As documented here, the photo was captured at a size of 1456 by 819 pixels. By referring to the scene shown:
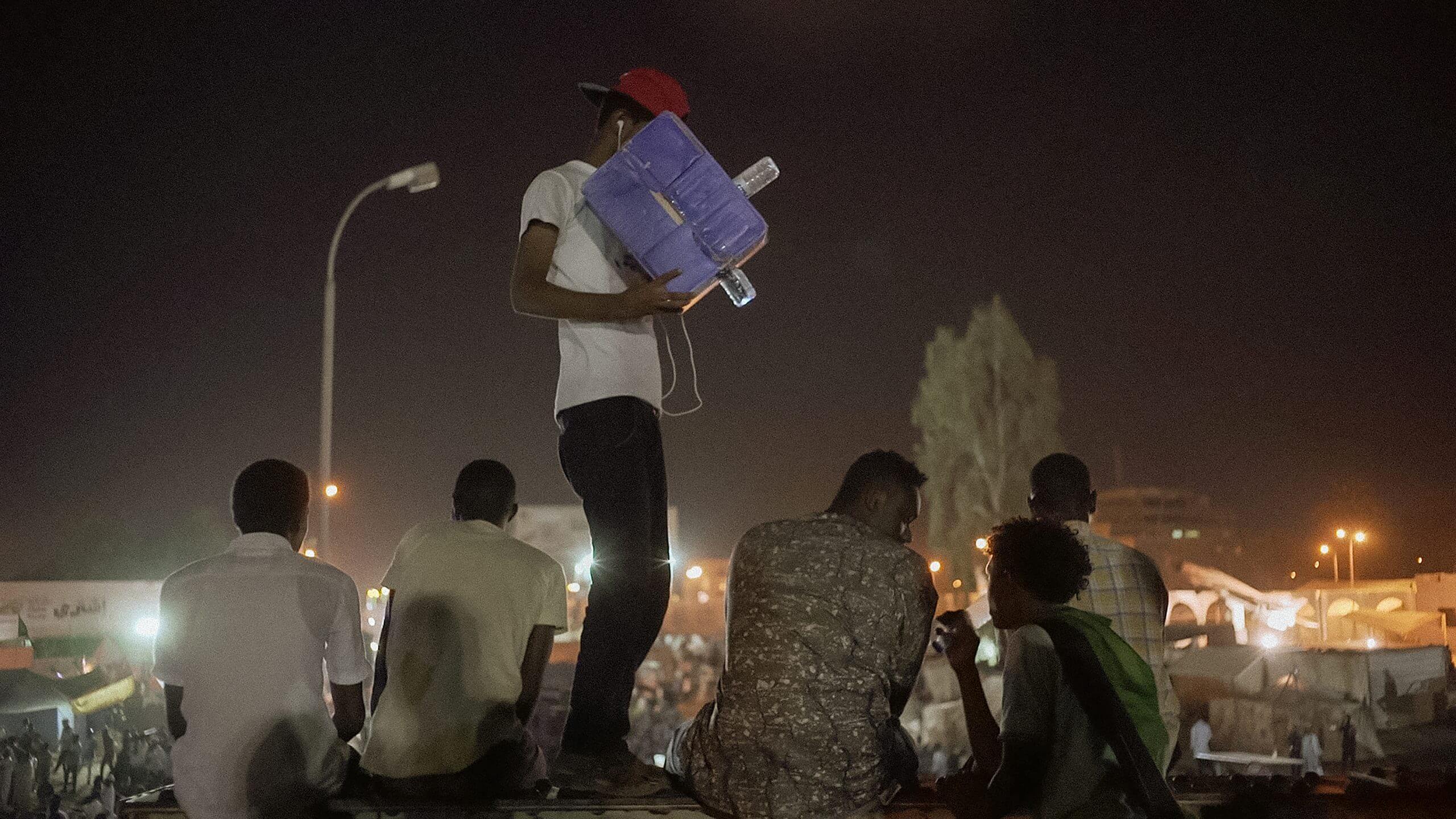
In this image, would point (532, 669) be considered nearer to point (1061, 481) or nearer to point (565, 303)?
point (565, 303)

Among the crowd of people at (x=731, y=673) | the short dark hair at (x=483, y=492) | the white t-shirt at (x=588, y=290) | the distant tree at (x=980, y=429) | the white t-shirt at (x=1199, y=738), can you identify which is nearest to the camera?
the crowd of people at (x=731, y=673)

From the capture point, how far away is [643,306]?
152 inches

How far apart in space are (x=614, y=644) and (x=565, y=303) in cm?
127

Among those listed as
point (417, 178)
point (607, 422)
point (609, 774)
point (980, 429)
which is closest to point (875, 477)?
point (607, 422)

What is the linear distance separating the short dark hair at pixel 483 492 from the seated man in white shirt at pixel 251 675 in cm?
69

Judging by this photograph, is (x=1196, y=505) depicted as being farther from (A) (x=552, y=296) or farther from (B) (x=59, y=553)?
(A) (x=552, y=296)

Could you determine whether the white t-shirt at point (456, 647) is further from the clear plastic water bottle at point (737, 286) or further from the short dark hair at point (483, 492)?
the clear plastic water bottle at point (737, 286)

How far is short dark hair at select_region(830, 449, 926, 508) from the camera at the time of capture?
381cm

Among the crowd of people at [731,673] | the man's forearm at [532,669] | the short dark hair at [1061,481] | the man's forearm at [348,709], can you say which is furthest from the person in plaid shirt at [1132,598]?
the man's forearm at [348,709]

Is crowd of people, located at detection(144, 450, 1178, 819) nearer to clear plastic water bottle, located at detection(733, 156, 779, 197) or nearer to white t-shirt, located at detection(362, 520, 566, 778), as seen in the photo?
white t-shirt, located at detection(362, 520, 566, 778)

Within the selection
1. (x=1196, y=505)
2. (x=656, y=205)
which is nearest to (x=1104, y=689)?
(x=656, y=205)

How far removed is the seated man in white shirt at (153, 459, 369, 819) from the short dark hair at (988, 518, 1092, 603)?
7.63 ft

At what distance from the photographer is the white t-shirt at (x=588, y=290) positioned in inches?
160

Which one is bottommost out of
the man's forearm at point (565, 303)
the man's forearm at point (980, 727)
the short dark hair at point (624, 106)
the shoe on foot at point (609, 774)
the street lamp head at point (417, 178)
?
the shoe on foot at point (609, 774)
